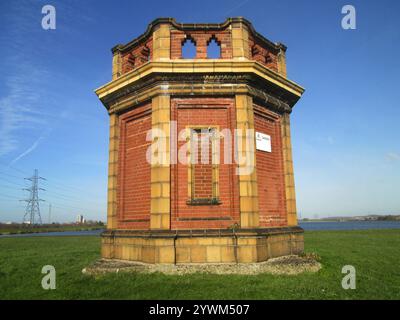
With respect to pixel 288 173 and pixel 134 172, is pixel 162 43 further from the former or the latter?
pixel 288 173

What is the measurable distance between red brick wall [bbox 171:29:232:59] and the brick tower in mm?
33

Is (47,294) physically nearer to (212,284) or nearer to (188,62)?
(212,284)

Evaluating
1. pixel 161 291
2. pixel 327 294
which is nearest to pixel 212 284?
pixel 161 291

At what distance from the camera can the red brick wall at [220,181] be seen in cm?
915

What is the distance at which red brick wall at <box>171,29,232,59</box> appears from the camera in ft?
33.0

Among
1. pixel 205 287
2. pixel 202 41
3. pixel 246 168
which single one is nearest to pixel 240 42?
pixel 202 41

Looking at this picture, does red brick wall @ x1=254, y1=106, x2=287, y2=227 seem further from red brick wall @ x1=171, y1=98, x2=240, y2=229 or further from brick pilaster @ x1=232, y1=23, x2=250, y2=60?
brick pilaster @ x1=232, y1=23, x2=250, y2=60

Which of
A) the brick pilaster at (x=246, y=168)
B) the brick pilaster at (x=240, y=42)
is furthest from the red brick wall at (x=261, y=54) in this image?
the brick pilaster at (x=246, y=168)

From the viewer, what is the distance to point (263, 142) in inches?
414

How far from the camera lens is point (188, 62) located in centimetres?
952

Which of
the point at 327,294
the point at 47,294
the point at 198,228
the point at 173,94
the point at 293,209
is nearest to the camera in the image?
the point at 327,294

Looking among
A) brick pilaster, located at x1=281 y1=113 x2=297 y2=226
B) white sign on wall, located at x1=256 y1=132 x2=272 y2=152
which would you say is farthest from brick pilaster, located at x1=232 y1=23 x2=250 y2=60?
brick pilaster, located at x1=281 y1=113 x2=297 y2=226

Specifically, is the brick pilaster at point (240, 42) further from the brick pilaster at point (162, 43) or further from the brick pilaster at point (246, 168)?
the brick pilaster at point (162, 43)

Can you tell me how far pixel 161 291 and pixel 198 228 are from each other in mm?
2444
